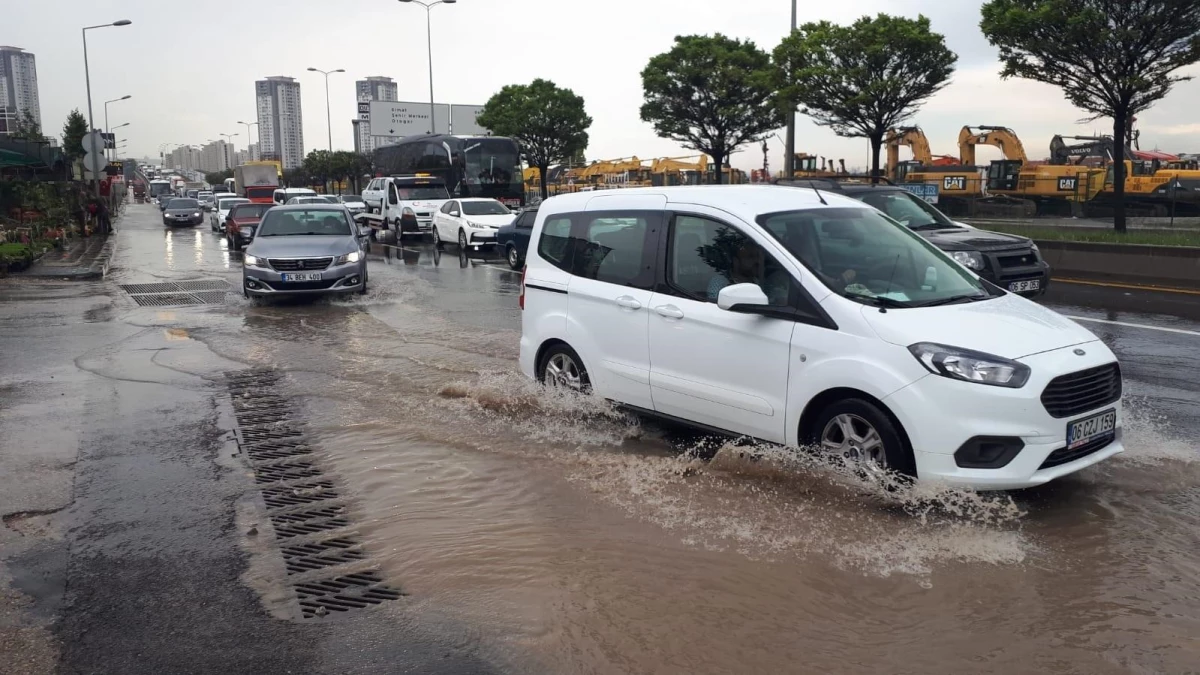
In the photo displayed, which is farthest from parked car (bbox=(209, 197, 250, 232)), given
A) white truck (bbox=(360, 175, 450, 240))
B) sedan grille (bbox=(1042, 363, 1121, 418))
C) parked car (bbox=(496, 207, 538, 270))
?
sedan grille (bbox=(1042, 363, 1121, 418))

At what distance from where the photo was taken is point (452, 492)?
18.9ft

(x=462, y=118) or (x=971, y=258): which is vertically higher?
(x=462, y=118)

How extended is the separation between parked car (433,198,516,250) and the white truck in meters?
3.37

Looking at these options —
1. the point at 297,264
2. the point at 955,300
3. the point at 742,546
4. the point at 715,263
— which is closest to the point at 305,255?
the point at 297,264

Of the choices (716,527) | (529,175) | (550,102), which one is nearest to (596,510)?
(716,527)

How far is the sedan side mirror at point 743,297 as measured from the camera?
17.9 ft

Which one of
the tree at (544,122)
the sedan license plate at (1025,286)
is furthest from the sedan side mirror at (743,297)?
the tree at (544,122)

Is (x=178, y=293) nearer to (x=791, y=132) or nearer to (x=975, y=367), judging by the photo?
(x=975, y=367)

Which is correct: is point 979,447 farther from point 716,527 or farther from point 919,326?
point 716,527

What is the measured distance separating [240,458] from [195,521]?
1.27m

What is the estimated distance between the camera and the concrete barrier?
15938 millimetres

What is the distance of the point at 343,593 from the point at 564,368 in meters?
3.00

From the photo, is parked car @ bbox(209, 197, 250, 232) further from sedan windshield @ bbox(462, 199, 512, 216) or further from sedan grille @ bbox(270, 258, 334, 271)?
sedan grille @ bbox(270, 258, 334, 271)

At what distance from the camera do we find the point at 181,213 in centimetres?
4322
